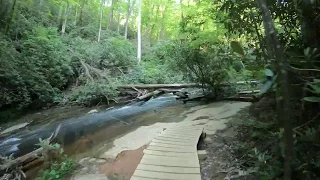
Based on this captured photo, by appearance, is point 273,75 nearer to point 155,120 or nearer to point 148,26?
point 155,120

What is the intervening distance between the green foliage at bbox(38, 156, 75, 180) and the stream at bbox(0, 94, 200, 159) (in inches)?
30.1

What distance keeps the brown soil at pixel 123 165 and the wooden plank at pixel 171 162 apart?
19.0 inches

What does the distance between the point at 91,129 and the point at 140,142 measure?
8.47 ft

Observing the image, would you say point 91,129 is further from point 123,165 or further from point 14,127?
point 123,165

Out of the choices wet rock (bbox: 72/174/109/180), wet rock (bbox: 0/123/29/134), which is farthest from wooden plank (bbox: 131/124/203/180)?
wet rock (bbox: 0/123/29/134)

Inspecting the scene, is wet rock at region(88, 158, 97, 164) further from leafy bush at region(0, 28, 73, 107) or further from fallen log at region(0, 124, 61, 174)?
leafy bush at region(0, 28, 73, 107)

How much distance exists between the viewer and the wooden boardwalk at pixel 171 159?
3.46 m

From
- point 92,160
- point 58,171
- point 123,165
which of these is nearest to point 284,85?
point 123,165

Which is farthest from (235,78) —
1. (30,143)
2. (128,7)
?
(128,7)

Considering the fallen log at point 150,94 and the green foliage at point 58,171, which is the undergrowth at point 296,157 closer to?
the green foliage at point 58,171

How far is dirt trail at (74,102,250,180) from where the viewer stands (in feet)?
14.1

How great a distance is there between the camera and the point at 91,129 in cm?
788

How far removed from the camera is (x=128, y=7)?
24.4m

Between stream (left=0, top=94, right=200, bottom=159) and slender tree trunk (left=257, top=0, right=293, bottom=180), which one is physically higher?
slender tree trunk (left=257, top=0, right=293, bottom=180)
